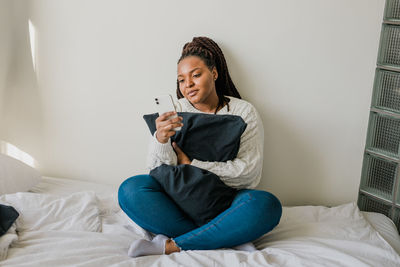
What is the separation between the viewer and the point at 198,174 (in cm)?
175

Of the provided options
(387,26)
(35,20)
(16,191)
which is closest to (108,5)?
(35,20)

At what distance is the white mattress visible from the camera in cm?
153

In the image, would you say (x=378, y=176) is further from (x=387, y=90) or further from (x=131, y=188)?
(x=131, y=188)

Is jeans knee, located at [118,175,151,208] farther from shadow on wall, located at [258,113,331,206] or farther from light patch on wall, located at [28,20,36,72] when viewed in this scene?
light patch on wall, located at [28,20,36,72]

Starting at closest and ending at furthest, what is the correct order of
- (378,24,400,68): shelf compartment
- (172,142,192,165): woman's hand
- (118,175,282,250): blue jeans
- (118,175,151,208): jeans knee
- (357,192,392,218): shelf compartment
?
(118,175,282,250): blue jeans < (118,175,151,208): jeans knee < (172,142,192,165): woman's hand < (378,24,400,68): shelf compartment < (357,192,392,218): shelf compartment

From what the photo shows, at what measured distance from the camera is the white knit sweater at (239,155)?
1.85m

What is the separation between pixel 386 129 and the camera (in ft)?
6.84

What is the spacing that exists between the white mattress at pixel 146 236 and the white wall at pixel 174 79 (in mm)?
289

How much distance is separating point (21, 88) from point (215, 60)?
3.19 ft

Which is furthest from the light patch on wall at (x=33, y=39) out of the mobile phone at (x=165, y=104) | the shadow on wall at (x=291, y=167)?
the shadow on wall at (x=291, y=167)

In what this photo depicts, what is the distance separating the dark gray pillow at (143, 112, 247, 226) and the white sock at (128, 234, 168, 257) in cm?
16

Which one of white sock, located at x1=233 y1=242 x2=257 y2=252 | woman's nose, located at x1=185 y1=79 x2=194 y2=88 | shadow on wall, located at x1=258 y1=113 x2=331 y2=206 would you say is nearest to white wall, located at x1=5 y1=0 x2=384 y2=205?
shadow on wall, located at x1=258 y1=113 x2=331 y2=206

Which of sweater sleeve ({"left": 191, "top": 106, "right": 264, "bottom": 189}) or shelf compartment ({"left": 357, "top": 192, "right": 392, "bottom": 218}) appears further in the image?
shelf compartment ({"left": 357, "top": 192, "right": 392, "bottom": 218})

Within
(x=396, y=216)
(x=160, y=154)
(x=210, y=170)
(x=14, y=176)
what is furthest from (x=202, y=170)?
(x=396, y=216)
